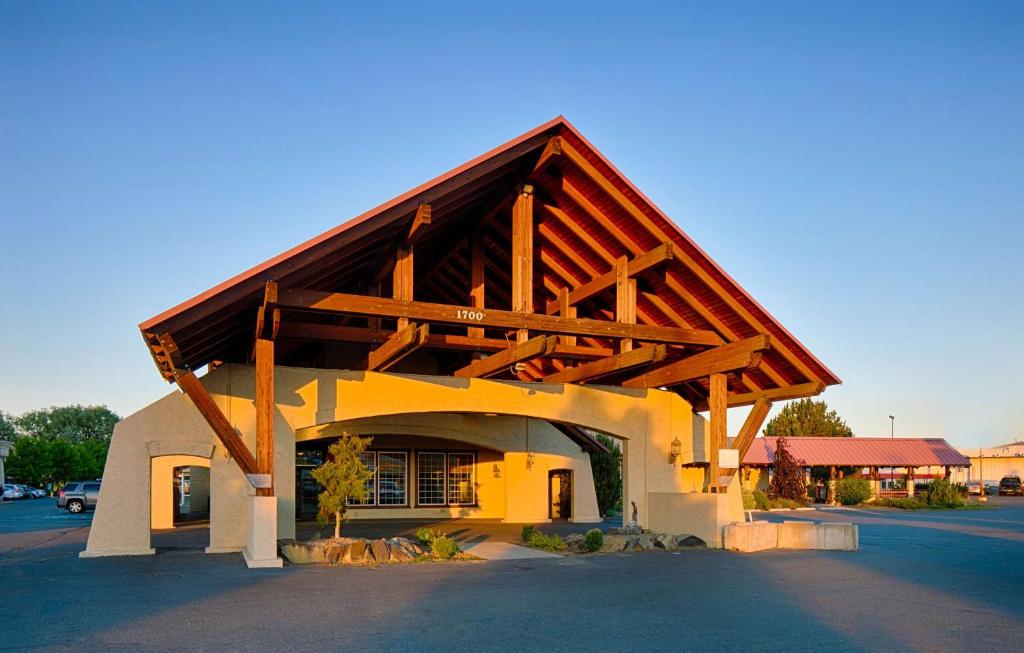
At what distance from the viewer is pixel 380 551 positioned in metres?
15.4

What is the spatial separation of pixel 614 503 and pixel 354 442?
17.5 metres

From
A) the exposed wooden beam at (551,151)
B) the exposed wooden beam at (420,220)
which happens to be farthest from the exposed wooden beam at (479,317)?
the exposed wooden beam at (551,151)

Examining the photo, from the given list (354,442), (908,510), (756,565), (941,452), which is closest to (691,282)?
(756,565)

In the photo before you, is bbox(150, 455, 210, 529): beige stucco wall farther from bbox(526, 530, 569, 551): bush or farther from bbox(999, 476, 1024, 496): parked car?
bbox(999, 476, 1024, 496): parked car

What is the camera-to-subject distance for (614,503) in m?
31.9

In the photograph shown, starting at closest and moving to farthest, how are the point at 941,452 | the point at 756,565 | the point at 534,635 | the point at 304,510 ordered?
the point at 534,635, the point at 756,565, the point at 304,510, the point at 941,452

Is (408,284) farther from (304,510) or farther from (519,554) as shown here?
(304,510)

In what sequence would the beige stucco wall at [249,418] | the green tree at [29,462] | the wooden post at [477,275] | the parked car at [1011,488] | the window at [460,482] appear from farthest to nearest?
the green tree at [29,462]
the parked car at [1011,488]
the window at [460,482]
the wooden post at [477,275]
the beige stucco wall at [249,418]

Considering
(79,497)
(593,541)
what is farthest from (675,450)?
(79,497)

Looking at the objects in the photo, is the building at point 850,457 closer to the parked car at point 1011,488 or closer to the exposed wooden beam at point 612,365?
the parked car at point 1011,488

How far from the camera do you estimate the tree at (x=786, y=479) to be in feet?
134

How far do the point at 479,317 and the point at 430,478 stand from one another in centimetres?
1360

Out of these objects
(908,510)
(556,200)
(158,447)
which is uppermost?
(556,200)

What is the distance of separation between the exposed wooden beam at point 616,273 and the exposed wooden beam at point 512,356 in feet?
8.26
